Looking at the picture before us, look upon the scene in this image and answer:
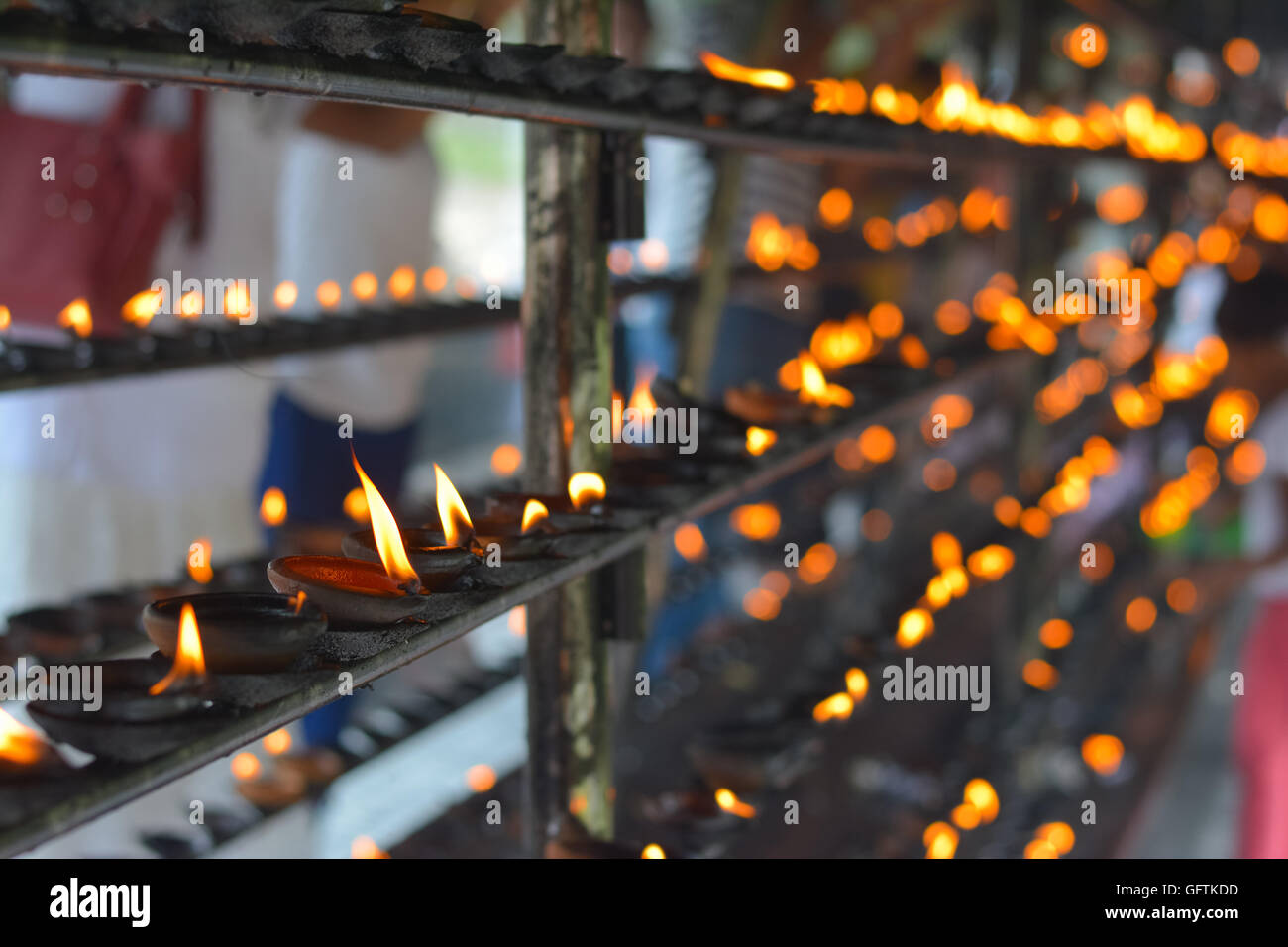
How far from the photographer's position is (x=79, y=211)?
1.66 meters

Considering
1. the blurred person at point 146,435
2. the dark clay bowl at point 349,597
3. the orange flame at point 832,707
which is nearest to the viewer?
the dark clay bowl at point 349,597

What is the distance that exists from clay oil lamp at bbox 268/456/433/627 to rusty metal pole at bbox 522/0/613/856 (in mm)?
280

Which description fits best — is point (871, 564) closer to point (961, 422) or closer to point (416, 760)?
point (961, 422)

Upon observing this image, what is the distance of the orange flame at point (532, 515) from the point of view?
0.75 meters

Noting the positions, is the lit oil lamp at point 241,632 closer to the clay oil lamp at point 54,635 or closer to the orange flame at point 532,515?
the orange flame at point 532,515

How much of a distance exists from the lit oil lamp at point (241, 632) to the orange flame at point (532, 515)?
20 centimetres

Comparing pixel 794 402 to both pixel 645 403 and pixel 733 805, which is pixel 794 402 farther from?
pixel 733 805

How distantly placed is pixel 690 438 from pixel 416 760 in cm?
205

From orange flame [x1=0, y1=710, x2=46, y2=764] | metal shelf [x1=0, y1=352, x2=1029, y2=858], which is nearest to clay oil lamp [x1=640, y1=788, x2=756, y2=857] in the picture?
metal shelf [x1=0, y1=352, x2=1029, y2=858]

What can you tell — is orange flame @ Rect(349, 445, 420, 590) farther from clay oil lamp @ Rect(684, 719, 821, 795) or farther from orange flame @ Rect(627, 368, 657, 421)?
clay oil lamp @ Rect(684, 719, 821, 795)

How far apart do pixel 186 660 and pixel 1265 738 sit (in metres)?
2.64

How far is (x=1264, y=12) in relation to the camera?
502 cm

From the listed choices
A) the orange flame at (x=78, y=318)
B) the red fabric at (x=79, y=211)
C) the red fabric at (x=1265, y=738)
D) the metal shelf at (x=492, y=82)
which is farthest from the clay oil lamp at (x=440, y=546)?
the red fabric at (x=1265, y=738)
